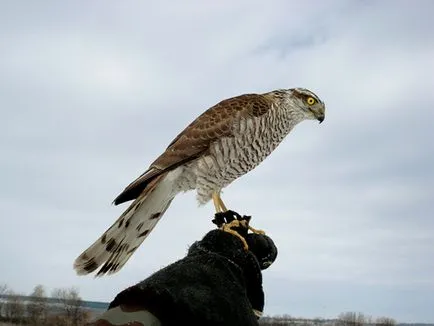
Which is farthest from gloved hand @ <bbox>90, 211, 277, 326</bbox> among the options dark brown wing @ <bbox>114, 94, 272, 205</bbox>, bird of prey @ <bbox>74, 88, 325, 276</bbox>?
dark brown wing @ <bbox>114, 94, 272, 205</bbox>

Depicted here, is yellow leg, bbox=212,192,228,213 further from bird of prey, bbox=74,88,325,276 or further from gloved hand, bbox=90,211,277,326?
gloved hand, bbox=90,211,277,326

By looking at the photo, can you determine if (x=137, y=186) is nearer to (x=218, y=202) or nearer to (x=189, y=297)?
(x=218, y=202)

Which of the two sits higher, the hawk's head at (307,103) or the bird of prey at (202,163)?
the hawk's head at (307,103)

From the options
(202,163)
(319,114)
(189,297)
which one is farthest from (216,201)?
(189,297)

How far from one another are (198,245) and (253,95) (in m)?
4.00

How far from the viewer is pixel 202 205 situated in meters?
6.31

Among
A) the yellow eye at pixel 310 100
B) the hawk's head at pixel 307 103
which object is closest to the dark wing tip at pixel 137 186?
the hawk's head at pixel 307 103

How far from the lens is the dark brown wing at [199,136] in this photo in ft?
21.0

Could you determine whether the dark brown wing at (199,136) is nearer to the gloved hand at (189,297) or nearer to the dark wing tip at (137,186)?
the dark wing tip at (137,186)

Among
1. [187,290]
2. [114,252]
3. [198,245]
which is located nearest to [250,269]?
[198,245]

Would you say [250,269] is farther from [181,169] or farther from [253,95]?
[253,95]

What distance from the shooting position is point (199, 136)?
6.50 metres

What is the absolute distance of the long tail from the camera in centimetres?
572

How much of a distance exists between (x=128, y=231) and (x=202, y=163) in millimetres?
1211
